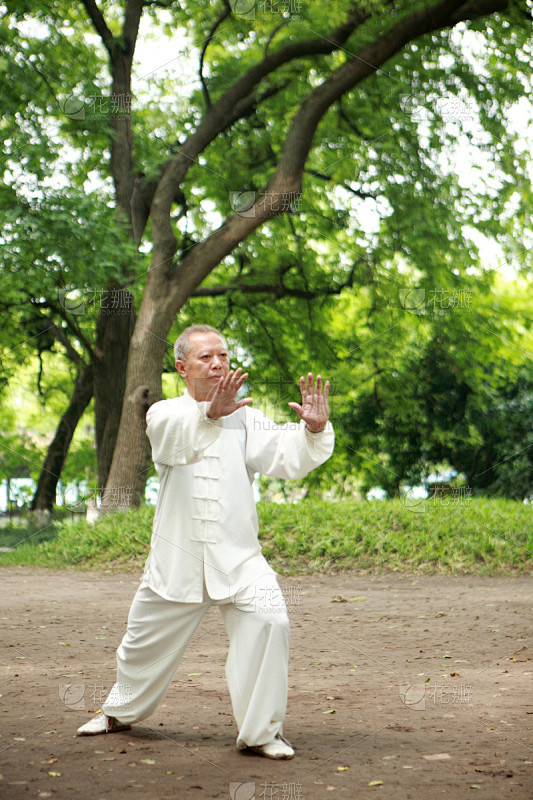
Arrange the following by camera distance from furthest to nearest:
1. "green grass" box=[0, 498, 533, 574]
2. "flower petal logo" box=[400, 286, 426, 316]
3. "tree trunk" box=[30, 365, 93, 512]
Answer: "tree trunk" box=[30, 365, 93, 512], "flower petal logo" box=[400, 286, 426, 316], "green grass" box=[0, 498, 533, 574]

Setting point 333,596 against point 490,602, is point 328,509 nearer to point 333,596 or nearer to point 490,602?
point 333,596

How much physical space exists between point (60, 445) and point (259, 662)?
598 inches

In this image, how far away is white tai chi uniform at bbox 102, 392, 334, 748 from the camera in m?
3.88

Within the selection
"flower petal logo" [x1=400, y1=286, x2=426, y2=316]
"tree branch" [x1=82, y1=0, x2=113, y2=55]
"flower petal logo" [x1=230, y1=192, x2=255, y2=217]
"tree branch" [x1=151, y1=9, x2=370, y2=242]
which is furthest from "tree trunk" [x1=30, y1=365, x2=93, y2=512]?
"flower petal logo" [x1=400, y1=286, x2=426, y2=316]

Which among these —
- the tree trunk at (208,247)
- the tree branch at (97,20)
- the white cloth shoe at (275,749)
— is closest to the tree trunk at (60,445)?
the tree trunk at (208,247)

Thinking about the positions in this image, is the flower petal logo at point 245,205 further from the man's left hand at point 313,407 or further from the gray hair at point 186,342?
the man's left hand at point 313,407

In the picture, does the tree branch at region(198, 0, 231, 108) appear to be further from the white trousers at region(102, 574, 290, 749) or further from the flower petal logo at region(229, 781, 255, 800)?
the flower petal logo at region(229, 781, 255, 800)

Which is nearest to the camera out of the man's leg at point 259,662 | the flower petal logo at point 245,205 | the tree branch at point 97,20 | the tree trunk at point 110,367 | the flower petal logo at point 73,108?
the man's leg at point 259,662

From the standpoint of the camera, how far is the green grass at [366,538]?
445 inches

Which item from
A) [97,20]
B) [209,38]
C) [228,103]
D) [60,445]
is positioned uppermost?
[97,20]

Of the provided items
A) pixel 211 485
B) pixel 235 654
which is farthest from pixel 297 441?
pixel 235 654

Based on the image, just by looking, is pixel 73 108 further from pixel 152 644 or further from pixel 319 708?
pixel 152 644

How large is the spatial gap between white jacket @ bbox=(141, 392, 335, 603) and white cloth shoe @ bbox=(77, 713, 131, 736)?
31.2 inches

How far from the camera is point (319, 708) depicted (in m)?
5.05
